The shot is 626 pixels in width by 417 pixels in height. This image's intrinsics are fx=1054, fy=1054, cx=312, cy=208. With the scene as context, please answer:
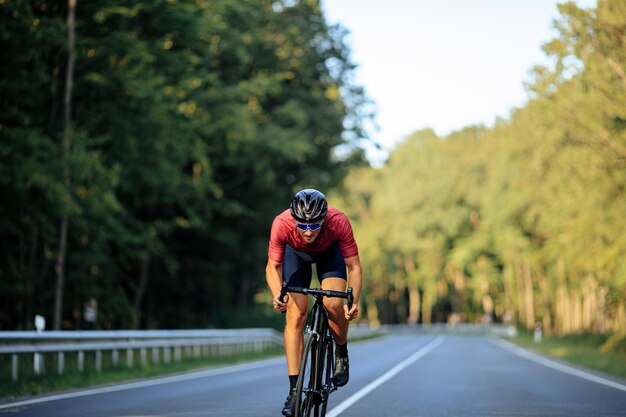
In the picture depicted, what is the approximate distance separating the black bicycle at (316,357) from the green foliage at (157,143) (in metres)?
13.4

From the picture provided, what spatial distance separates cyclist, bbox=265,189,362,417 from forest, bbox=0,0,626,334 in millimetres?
13480

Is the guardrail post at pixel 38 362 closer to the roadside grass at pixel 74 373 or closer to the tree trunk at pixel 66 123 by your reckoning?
the roadside grass at pixel 74 373

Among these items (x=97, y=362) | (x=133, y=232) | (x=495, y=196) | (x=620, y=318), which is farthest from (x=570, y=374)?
(x=495, y=196)

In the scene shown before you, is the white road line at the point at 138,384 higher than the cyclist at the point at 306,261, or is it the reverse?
the cyclist at the point at 306,261

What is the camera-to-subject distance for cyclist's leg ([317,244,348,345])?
834 cm

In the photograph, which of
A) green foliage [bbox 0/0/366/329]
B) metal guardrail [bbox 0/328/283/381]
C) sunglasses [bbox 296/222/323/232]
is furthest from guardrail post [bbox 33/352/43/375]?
sunglasses [bbox 296/222/323/232]

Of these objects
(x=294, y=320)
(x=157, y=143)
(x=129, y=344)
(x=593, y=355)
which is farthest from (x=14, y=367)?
(x=593, y=355)

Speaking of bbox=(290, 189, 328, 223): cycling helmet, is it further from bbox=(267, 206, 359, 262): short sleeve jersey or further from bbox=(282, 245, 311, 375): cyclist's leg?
bbox=(282, 245, 311, 375): cyclist's leg

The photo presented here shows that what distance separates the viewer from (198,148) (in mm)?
28672

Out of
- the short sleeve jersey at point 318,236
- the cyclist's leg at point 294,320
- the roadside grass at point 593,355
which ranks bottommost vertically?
the roadside grass at point 593,355

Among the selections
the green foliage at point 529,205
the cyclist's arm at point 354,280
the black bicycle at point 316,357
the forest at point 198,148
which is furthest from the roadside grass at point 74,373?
the green foliage at point 529,205

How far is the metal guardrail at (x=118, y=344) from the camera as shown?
1536cm

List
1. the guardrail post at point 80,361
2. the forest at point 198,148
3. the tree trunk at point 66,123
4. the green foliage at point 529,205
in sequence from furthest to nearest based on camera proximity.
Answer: the green foliage at point 529,205
the tree trunk at point 66,123
the forest at point 198,148
the guardrail post at point 80,361

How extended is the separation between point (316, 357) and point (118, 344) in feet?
→ 40.3
